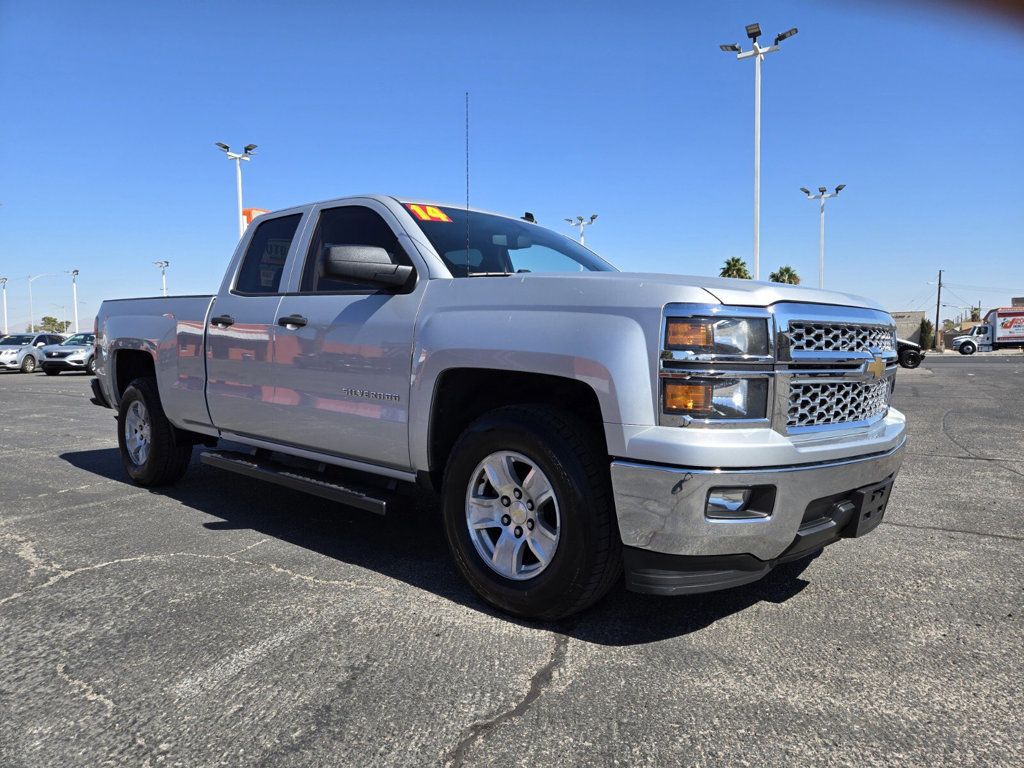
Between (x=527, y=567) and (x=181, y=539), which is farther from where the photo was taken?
(x=181, y=539)

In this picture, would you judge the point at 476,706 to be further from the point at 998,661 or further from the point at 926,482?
the point at 926,482

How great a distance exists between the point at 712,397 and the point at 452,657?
135 centimetres

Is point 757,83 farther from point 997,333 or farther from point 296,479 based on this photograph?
point 997,333

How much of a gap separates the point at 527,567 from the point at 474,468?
481 millimetres

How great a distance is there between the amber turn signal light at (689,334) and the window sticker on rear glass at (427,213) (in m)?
1.83

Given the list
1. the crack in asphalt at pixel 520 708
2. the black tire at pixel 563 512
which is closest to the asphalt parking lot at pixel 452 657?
the crack in asphalt at pixel 520 708

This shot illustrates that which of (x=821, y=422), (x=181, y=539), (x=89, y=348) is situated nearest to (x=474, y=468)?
(x=821, y=422)

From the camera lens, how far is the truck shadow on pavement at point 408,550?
2996 mm

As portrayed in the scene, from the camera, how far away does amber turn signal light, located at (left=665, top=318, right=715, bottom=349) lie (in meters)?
2.54

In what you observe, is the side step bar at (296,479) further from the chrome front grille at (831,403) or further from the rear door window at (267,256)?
the chrome front grille at (831,403)

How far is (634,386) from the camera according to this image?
8.50 feet

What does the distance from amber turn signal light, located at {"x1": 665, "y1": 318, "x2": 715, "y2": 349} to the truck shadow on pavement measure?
1.19 meters

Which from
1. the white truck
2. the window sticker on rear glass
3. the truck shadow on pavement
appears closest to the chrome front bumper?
the truck shadow on pavement

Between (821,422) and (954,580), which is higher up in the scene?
(821,422)
